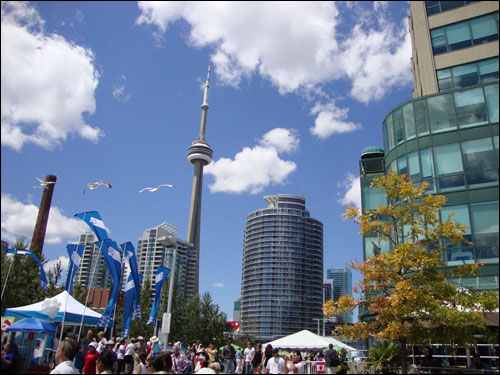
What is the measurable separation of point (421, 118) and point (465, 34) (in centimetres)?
756

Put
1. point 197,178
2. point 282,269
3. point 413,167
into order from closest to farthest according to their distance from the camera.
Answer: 1. point 413,167
2. point 197,178
3. point 282,269

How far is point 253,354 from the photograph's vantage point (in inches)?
704

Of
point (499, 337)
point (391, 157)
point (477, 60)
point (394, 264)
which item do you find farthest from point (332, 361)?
point (477, 60)

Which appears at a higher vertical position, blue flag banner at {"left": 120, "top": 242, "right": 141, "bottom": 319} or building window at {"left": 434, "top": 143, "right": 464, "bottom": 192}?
building window at {"left": 434, "top": 143, "right": 464, "bottom": 192}

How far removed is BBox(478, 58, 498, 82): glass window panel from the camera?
24875mm

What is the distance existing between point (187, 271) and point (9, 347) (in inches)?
7371

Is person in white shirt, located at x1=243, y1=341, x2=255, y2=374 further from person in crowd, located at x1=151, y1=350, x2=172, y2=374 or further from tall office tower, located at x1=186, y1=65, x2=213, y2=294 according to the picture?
tall office tower, located at x1=186, y1=65, x2=213, y2=294

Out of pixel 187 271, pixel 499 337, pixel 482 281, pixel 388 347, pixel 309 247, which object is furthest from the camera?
pixel 187 271

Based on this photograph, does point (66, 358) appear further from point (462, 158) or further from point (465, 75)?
point (465, 75)

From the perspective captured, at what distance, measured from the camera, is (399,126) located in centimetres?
2598

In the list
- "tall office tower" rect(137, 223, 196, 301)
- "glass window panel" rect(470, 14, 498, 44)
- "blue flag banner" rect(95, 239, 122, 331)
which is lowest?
"blue flag banner" rect(95, 239, 122, 331)

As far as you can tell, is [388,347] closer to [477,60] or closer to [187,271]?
[477,60]

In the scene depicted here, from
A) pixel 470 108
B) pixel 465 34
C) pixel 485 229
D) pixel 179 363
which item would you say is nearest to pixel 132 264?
pixel 179 363

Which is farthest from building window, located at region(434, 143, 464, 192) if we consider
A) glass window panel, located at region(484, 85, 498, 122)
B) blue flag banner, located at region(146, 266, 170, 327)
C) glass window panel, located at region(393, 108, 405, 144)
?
blue flag banner, located at region(146, 266, 170, 327)
